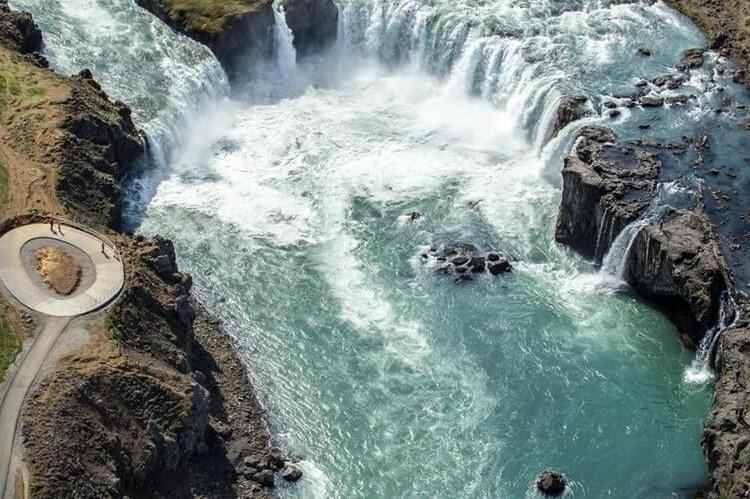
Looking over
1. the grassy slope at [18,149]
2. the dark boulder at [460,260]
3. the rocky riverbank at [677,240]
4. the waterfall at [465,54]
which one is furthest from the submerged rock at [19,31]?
the rocky riverbank at [677,240]

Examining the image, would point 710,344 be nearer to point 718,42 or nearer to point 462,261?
point 462,261

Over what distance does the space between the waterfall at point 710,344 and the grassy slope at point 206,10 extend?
165 ft

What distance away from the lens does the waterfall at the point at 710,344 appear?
5309 centimetres

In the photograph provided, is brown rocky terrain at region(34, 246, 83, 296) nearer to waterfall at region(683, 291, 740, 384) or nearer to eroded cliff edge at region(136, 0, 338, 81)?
eroded cliff edge at region(136, 0, 338, 81)

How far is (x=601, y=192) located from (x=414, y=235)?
14.0m

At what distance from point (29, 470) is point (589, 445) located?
30.0 meters

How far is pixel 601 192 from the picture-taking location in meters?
61.1

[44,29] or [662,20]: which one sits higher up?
[662,20]

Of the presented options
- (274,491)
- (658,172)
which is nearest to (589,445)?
(274,491)

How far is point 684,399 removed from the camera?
52.3 m

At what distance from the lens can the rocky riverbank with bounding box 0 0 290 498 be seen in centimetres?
4150

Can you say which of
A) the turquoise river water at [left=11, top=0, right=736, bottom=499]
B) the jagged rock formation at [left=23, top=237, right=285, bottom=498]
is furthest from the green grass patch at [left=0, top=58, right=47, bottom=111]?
the jagged rock formation at [left=23, top=237, right=285, bottom=498]

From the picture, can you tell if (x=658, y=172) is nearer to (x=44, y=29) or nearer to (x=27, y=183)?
(x=27, y=183)

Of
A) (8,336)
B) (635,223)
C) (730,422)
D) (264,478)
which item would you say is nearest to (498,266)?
(635,223)
